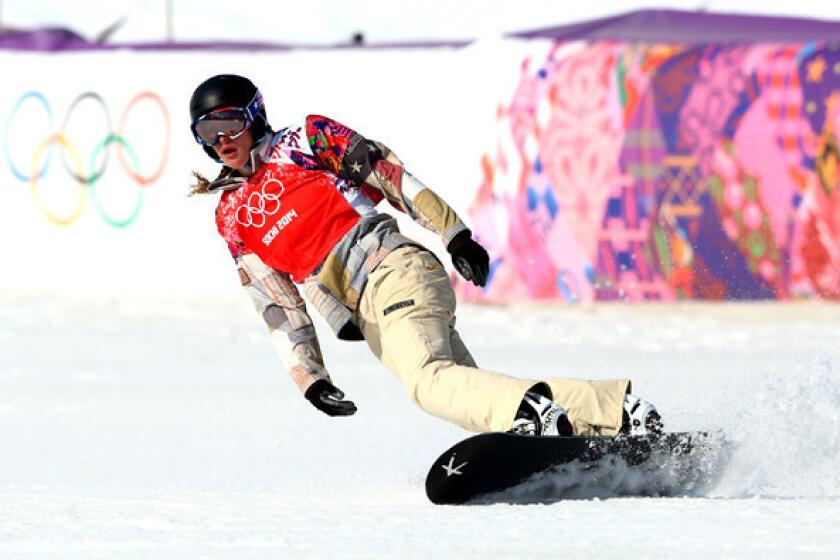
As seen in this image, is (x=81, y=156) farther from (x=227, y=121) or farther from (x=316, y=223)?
(x=316, y=223)

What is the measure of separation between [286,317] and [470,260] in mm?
788

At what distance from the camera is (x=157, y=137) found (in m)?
16.5

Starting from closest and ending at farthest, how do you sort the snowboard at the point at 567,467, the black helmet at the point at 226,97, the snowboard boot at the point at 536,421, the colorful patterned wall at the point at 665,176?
the snowboard at the point at 567,467, the snowboard boot at the point at 536,421, the black helmet at the point at 226,97, the colorful patterned wall at the point at 665,176

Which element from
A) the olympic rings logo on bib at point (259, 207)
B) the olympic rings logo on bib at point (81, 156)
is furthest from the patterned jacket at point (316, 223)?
the olympic rings logo on bib at point (81, 156)

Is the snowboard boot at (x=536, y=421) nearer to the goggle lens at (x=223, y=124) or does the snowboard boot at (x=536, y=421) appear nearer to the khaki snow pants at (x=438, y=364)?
the khaki snow pants at (x=438, y=364)

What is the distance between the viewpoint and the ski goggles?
581 cm

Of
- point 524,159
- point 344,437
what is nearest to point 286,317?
point 344,437

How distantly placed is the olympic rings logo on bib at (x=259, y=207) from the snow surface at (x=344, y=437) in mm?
938

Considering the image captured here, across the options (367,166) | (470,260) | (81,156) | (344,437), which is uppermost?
(81,156)

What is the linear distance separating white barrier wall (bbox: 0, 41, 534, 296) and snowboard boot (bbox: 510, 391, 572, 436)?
9705mm

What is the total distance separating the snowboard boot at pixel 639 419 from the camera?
5.58 meters

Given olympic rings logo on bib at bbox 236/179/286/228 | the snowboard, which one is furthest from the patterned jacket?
the snowboard

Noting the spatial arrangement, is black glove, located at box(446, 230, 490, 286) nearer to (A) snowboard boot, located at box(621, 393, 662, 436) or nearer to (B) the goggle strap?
(A) snowboard boot, located at box(621, 393, 662, 436)

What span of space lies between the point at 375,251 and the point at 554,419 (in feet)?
2.82
